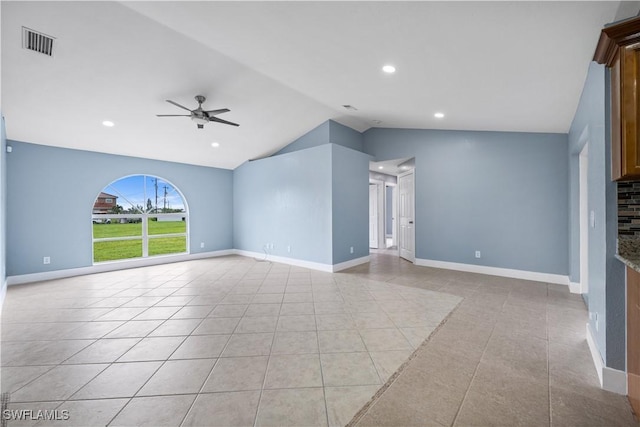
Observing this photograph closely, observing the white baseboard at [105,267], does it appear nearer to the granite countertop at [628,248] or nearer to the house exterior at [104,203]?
the house exterior at [104,203]

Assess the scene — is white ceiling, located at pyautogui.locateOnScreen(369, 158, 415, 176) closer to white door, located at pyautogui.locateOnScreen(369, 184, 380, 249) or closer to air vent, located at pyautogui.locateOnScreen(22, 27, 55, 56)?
white door, located at pyautogui.locateOnScreen(369, 184, 380, 249)

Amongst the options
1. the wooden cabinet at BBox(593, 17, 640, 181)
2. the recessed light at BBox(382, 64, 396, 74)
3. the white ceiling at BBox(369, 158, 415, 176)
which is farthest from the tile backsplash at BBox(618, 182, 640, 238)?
the white ceiling at BBox(369, 158, 415, 176)

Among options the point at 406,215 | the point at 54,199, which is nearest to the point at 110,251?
the point at 54,199

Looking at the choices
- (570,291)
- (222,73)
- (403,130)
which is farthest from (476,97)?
(222,73)

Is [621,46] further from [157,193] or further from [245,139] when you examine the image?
[157,193]

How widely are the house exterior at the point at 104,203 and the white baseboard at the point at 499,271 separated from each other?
695 centimetres

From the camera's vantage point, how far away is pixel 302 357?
2.21 meters

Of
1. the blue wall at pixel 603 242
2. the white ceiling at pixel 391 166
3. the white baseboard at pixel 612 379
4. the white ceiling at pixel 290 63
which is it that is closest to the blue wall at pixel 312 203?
the white ceiling at pixel 391 166

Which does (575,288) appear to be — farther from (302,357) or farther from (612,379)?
(302,357)

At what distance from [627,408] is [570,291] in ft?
9.45

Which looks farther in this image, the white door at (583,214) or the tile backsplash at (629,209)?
the white door at (583,214)

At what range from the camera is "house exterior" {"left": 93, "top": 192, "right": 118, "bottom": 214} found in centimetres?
556

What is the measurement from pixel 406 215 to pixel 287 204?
2.95 meters

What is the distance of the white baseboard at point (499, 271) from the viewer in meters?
4.33
